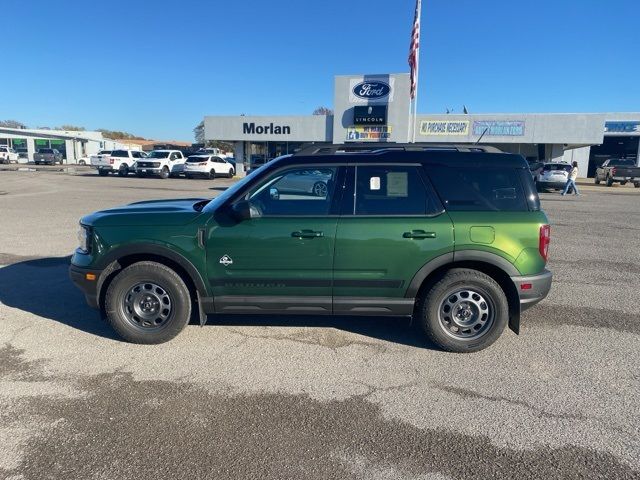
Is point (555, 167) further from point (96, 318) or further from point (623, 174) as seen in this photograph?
point (96, 318)

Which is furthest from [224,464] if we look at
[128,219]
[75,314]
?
[75,314]

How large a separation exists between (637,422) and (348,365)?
82.1 inches

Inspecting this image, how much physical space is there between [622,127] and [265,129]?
32.1 metres

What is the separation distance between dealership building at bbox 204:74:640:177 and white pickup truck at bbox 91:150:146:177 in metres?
6.58

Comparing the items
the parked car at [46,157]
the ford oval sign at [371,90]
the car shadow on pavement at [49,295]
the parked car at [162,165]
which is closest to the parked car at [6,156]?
the parked car at [46,157]

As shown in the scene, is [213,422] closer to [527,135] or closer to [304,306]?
[304,306]

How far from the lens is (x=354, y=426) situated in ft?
9.37

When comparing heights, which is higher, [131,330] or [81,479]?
[131,330]

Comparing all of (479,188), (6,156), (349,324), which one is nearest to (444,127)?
(479,188)

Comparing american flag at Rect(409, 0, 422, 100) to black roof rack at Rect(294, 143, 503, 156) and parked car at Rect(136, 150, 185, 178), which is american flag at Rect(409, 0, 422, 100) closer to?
parked car at Rect(136, 150, 185, 178)

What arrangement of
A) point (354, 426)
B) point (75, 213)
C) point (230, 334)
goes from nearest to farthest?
point (354, 426), point (230, 334), point (75, 213)

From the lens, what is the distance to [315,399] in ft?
10.4

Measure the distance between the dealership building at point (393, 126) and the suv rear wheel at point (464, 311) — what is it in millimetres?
25336

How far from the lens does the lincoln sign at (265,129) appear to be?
34.3m
